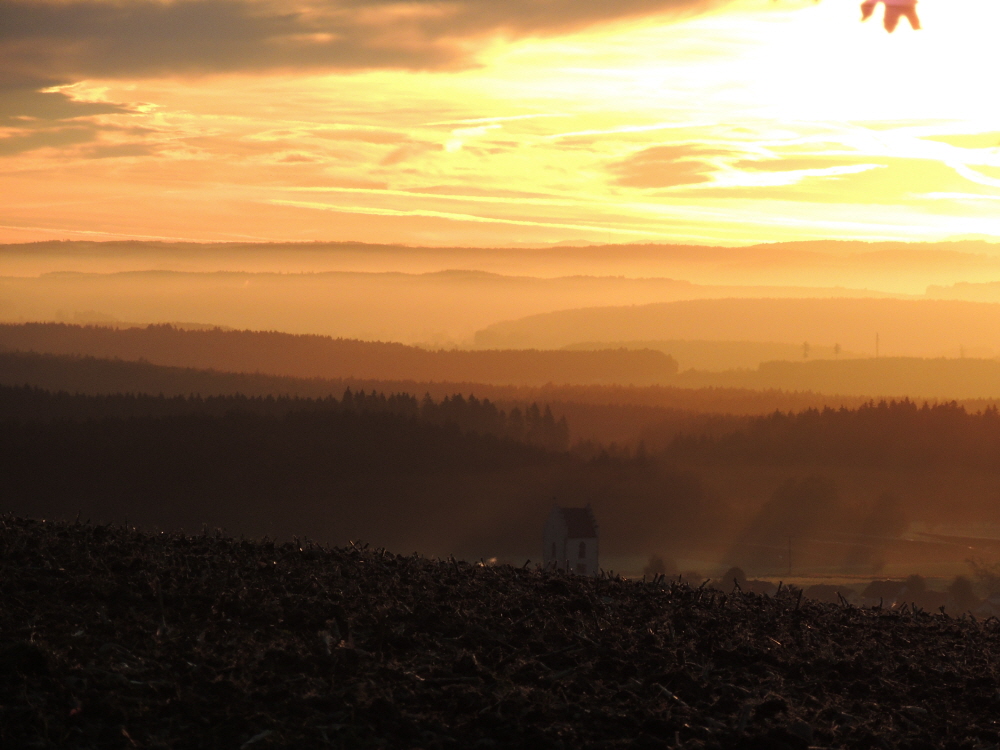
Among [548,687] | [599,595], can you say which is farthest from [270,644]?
[599,595]

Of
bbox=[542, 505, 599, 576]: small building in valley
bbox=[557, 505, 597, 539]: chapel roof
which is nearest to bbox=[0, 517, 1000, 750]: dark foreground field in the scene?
bbox=[542, 505, 599, 576]: small building in valley

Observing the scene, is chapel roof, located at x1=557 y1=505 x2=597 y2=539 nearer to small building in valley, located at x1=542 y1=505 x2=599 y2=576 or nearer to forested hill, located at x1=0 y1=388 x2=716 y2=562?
small building in valley, located at x1=542 y1=505 x2=599 y2=576

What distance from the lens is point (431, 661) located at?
8195mm

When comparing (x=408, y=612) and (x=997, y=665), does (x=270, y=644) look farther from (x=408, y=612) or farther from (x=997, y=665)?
(x=997, y=665)

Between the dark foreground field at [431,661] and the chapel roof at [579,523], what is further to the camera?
the chapel roof at [579,523]

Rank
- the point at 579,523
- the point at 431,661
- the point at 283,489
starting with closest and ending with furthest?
the point at 431,661 < the point at 579,523 < the point at 283,489

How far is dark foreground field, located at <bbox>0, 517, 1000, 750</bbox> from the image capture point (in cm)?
702

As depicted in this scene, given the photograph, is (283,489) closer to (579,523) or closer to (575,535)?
(579,523)

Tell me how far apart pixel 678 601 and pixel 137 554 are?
17.8ft

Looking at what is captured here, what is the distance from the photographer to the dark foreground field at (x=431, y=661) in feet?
23.0

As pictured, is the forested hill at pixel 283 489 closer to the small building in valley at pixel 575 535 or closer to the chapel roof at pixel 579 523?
the small building in valley at pixel 575 535

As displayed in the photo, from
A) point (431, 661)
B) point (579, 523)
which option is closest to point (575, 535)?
point (579, 523)

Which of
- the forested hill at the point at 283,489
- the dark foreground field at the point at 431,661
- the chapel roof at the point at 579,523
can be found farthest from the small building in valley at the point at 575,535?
the dark foreground field at the point at 431,661

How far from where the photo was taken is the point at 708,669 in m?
8.38
